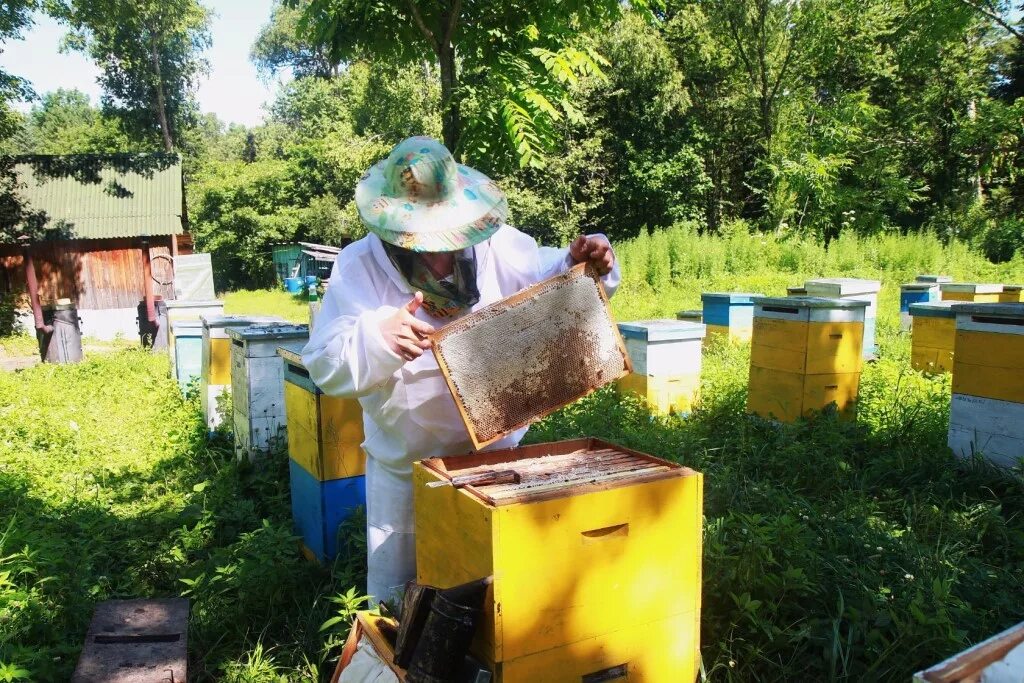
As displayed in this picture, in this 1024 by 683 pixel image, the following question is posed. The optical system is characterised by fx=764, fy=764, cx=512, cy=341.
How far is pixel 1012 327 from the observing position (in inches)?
162

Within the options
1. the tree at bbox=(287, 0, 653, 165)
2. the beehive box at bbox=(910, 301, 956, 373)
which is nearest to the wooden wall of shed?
the beehive box at bbox=(910, 301, 956, 373)

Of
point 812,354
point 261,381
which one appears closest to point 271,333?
point 261,381

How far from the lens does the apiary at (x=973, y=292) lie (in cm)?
783

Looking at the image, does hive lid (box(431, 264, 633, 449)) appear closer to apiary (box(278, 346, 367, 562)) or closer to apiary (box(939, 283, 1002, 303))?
apiary (box(278, 346, 367, 562))

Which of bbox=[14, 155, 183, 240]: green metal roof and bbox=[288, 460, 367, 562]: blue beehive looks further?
bbox=[14, 155, 183, 240]: green metal roof

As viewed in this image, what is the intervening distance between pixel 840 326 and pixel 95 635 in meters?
4.56

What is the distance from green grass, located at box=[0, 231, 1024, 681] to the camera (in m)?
2.49

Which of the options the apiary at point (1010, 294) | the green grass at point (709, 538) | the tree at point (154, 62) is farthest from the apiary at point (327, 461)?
the tree at point (154, 62)

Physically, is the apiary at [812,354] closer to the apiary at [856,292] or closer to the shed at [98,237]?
the apiary at [856,292]

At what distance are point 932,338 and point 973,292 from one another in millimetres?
1617

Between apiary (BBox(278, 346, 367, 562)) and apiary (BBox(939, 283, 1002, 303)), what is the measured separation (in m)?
7.02

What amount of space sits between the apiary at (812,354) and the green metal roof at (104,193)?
52.1 ft

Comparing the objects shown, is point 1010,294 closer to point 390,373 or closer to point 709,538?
point 709,538

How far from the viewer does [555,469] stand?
2094mm
